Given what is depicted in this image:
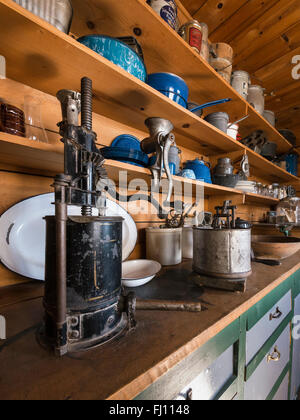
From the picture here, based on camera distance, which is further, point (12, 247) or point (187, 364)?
point (12, 247)

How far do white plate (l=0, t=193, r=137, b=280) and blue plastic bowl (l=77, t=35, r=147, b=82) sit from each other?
0.58 meters

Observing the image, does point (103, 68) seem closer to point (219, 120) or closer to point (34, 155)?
point (34, 155)

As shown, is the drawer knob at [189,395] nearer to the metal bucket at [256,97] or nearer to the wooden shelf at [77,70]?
the wooden shelf at [77,70]

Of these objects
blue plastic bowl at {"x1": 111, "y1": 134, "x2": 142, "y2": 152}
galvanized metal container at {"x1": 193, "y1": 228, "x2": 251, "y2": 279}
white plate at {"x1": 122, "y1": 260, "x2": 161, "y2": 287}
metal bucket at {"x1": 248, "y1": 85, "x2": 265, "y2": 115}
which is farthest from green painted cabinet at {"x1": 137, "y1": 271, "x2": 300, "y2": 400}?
metal bucket at {"x1": 248, "y1": 85, "x2": 265, "y2": 115}

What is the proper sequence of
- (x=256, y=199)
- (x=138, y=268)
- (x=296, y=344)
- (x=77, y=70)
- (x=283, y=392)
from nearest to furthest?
(x=77, y=70) → (x=138, y=268) → (x=283, y=392) → (x=296, y=344) → (x=256, y=199)

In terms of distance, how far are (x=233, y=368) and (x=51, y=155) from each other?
92 cm

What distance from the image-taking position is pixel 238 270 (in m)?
0.73

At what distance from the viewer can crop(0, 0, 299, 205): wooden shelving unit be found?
527mm

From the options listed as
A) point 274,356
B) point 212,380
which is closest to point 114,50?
point 212,380

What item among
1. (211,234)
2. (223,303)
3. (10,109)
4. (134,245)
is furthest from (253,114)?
(10,109)

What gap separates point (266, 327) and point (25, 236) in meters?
1.05

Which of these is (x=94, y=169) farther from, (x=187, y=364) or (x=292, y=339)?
(x=292, y=339)

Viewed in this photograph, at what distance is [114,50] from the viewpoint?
674 millimetres

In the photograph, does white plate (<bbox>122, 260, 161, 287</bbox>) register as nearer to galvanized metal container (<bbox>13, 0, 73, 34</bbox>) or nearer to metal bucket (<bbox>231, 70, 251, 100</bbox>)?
galvanized metal container (<bbox>13, 0, 73, 34</bbox>)
